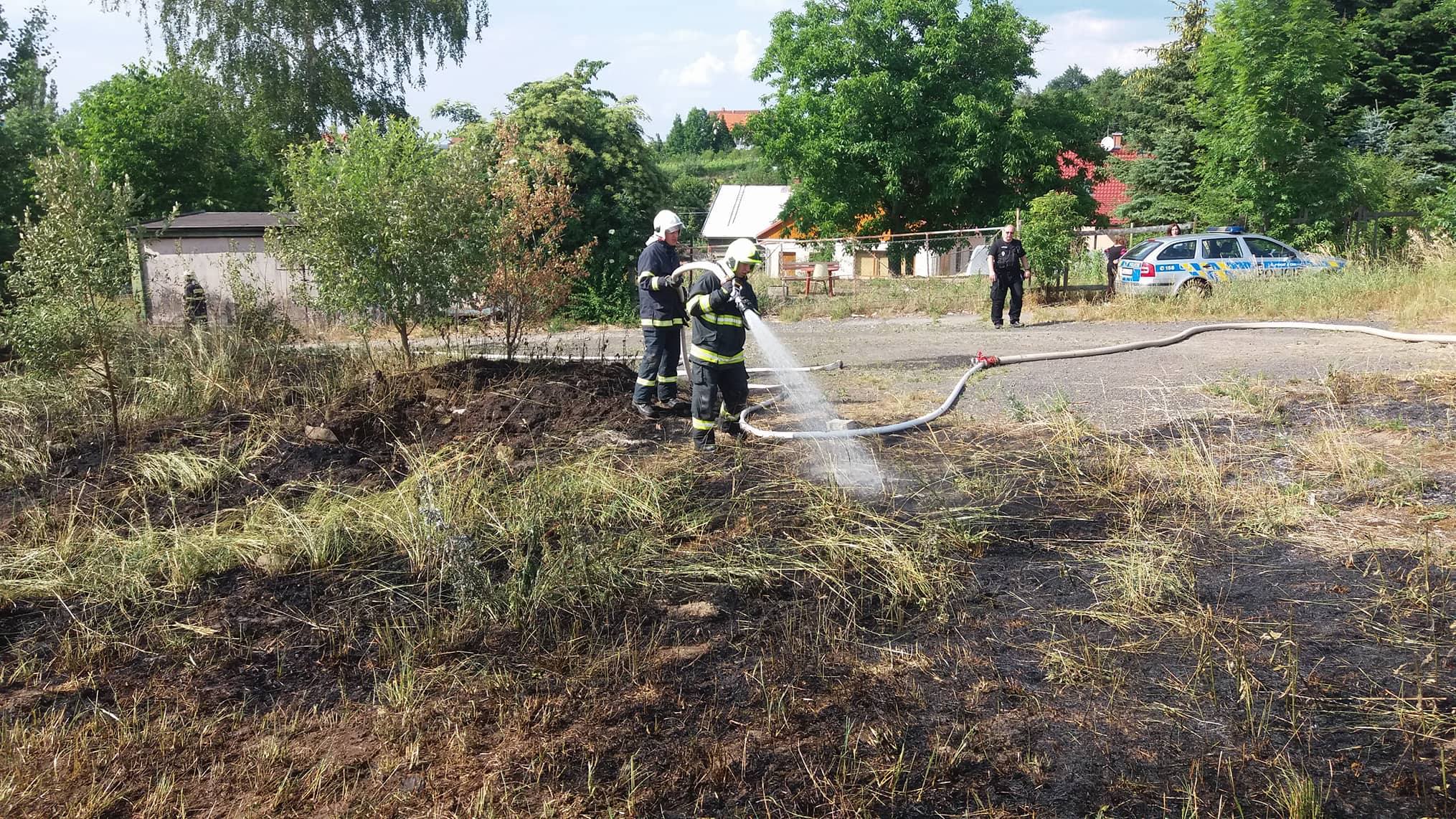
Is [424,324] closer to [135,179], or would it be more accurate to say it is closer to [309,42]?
[309,42]

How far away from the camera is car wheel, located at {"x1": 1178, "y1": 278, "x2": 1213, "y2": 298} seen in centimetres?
1453

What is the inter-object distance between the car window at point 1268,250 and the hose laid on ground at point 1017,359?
16.3 ft

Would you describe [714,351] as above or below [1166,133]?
below

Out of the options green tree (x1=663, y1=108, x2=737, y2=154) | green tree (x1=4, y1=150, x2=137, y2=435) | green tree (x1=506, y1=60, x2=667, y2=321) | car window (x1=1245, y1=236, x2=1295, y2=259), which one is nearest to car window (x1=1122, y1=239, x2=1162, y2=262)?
car window (x1=1245, y1=236, x2=1295, y2=259)

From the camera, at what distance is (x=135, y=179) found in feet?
110

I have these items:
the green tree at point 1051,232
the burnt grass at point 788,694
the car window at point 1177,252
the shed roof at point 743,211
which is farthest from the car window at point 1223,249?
the shed roof at point 743,211

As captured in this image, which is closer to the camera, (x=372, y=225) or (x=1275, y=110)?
(x=372, y=225)

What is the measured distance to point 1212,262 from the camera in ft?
50.7

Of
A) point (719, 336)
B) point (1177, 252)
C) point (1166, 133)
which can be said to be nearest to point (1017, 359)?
point (719, 336)

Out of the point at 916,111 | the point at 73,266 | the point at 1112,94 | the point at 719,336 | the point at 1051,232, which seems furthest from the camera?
the point at 1112,94

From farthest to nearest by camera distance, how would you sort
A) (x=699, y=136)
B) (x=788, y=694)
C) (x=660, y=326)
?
(x=699, y=136)
(x=660, y=326)
(x=788, y=694)

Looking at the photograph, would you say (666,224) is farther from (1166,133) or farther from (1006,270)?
(1166,133)

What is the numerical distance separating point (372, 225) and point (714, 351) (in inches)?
133

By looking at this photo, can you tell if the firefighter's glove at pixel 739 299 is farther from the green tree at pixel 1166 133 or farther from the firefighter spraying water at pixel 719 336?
the green tree at pixel 1166 133
